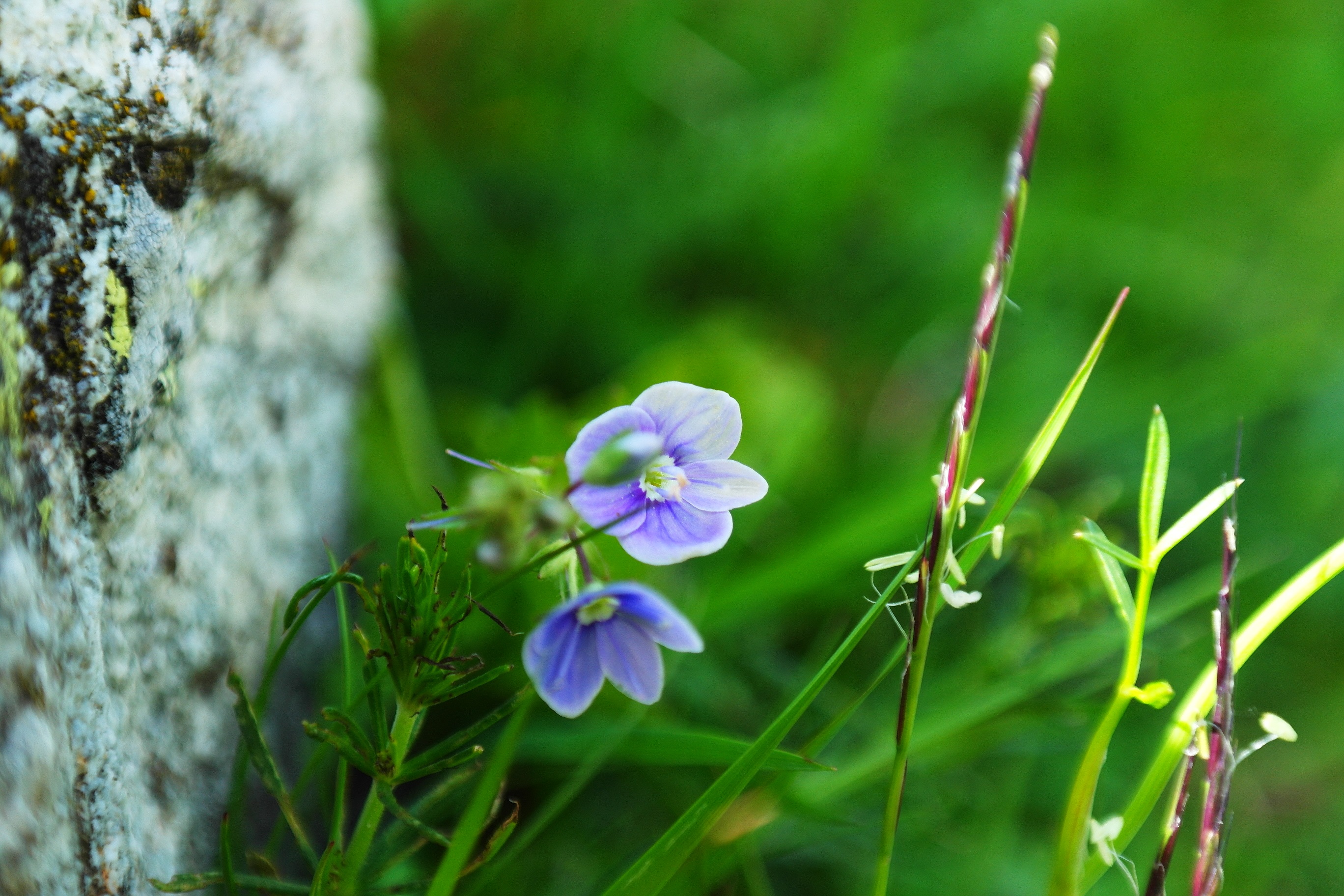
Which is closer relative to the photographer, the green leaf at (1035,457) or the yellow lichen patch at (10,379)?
the yellow lichen patch at (10,379)

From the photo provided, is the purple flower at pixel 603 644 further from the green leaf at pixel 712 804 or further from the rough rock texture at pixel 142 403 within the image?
the rough rock texture at pixel 142 403

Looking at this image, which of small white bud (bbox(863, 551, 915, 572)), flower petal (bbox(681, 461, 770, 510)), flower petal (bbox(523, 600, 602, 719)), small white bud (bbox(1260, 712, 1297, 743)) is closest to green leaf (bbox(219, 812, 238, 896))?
flower petal (bbox(523, 600, 602, 719))

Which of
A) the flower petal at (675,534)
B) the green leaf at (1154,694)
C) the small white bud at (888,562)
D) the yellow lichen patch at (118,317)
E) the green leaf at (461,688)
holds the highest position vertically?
the yellow lichen patch at (118,317)

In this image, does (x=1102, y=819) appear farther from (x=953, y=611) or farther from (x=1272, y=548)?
(x=1272, y=548)

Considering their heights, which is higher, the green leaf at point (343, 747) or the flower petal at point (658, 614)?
the flower petal at point (658, 614)

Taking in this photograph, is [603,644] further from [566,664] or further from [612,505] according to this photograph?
[612,505]

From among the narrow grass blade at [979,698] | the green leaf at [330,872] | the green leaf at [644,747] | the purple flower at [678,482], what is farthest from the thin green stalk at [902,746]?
the green leaf at [330,872]

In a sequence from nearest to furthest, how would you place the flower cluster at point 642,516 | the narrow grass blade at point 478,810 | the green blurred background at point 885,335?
the narrow grass blade at point 478,810 < the flower cluster at point 642,516 < the green blurred background at point 885,335
